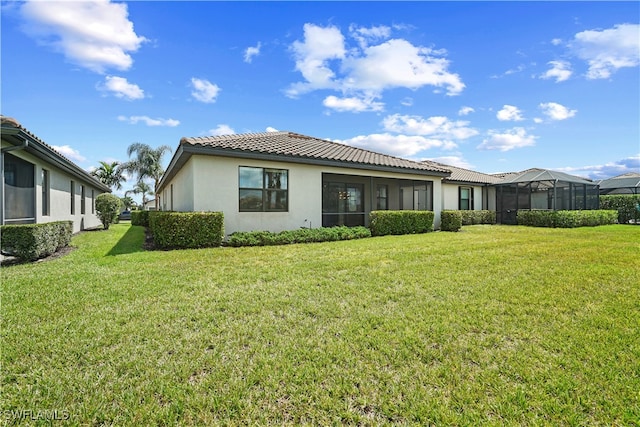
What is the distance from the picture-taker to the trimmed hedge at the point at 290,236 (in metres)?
9.46

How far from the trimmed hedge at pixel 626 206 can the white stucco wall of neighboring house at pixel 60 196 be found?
3094cm

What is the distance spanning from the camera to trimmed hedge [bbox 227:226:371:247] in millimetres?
9461

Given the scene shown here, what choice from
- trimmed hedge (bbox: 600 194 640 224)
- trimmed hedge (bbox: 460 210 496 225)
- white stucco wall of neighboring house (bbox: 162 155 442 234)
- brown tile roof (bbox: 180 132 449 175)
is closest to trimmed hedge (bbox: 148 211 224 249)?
white stucco wall of neighboring house (bbox: 162 155 442 234)

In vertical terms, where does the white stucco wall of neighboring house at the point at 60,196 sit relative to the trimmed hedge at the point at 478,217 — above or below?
above

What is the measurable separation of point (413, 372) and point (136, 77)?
14.6m

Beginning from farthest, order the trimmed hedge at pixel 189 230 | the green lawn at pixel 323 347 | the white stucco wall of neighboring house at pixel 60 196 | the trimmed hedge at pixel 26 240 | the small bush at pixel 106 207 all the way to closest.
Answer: the small bush at pixel 106 207 → the white stucco wall of neighboring house at pixel 60 196 → the trimmed hedge at pixel 189 230 → the trimmed hedge at pixel 26 240 → the green lawn at pixel 323 347

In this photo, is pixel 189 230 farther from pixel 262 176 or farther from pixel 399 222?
pixel 399 222

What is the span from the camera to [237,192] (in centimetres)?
1030

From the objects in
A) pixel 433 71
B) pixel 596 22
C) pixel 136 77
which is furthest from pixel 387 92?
pixel 136 77

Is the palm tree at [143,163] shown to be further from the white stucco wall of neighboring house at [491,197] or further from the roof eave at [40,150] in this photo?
the white stucco wall of neighboring house at [491,197]

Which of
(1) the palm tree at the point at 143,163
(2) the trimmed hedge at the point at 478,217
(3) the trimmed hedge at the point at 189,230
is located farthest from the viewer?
(1) the palm tree at the point at 143,163

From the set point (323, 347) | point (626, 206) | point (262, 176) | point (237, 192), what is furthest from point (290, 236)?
point (626, 206)

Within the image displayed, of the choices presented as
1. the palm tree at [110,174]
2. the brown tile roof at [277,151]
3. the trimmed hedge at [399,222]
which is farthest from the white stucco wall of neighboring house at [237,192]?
the palm tree at [110,174]

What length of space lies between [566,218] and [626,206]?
7829 mm
